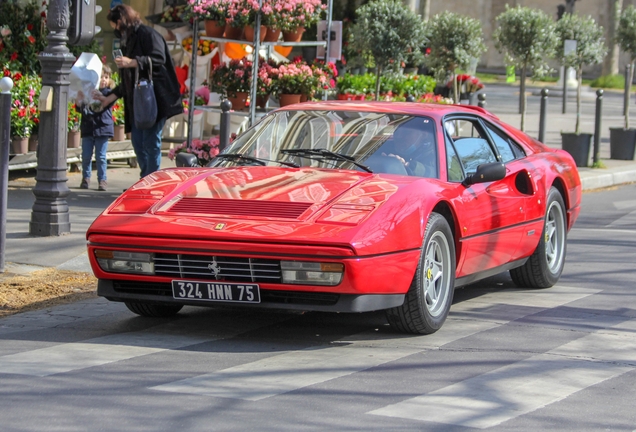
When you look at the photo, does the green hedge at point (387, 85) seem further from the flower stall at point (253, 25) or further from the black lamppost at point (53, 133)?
the black lamppost at point (53, 133)

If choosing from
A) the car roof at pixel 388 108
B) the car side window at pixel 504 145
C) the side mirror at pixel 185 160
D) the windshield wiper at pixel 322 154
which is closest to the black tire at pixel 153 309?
the side mirror at pixel 185 160

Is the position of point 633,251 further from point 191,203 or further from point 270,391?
point 270,391

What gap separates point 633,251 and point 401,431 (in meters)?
6.56

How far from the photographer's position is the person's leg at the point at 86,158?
550 inches

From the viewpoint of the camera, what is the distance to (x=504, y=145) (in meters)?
8.54

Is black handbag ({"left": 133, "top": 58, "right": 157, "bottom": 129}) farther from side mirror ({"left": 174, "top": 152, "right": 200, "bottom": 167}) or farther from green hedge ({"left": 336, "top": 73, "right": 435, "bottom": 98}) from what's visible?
green hedge ({"left": 336, "top": 73, "right": 435, "bottom": 98})

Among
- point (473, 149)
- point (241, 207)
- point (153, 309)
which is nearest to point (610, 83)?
point (473, 149)

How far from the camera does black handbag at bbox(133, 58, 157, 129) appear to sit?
38.4 feet

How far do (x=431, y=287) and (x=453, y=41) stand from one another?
1305 cm

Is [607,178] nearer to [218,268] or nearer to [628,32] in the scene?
[628,32]

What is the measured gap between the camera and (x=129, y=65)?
461 inches

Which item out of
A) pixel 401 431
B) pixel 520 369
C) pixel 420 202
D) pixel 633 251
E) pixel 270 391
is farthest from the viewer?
pixel 633 251

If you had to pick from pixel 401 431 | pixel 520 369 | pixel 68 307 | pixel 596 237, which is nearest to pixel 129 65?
pixel 68 307

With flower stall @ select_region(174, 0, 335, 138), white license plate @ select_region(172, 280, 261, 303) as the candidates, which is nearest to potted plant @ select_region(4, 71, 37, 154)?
flower stall @ select_region(174, 0, 335, 138)
